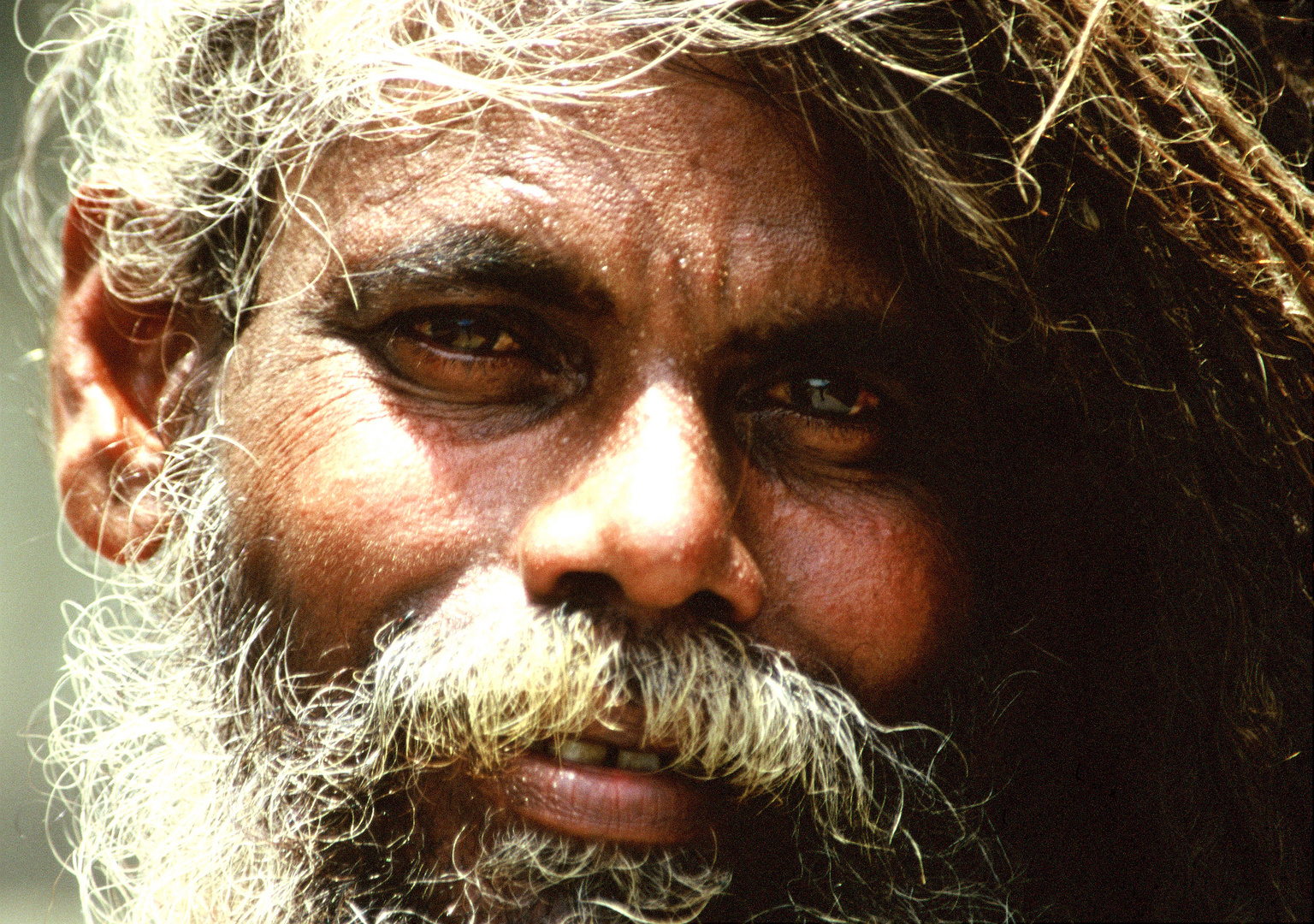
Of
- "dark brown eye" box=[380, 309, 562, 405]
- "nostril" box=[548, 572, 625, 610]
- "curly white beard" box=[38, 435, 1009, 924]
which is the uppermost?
"dark brown eye" box=[380, 309, 562, 405]

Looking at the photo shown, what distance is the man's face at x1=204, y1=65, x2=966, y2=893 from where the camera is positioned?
1.46m

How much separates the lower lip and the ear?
2.70ft

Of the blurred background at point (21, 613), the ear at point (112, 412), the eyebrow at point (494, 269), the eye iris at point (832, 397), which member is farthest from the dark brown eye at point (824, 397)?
the blurred background at point (21, 613)

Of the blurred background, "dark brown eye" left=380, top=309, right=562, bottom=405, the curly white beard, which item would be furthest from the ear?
the blurred background

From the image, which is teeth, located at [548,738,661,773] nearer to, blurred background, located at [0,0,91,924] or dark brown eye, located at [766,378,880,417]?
dark brown eye, located at [766,378,880,417]

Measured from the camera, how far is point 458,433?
157cm

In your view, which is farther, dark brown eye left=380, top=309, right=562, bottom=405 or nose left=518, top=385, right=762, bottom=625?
dark brown eye left=380, top=309, right=562, bottom=405

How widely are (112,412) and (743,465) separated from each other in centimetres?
108

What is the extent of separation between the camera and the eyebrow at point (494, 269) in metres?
1.53

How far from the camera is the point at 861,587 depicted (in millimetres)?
1573

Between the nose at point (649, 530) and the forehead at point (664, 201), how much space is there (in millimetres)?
161

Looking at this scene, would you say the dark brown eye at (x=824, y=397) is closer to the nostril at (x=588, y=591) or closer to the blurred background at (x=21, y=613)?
the nostril at (x=588, y=591)

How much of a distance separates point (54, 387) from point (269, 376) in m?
0.60

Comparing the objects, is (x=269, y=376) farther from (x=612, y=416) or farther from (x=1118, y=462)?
(x=1118, y=462)
